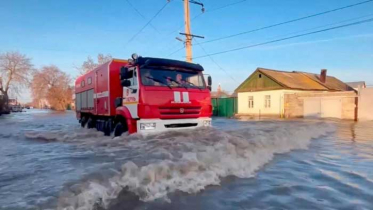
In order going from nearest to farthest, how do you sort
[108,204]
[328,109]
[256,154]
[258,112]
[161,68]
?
[108,204]
[256,154]
[161,68]
[328,109]
[258,112]

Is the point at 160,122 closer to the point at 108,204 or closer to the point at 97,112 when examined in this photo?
the point at 108,204

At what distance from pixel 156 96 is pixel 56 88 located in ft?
253

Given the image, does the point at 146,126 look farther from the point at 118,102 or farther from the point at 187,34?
the point at 187,34

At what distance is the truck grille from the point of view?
23.7 ft

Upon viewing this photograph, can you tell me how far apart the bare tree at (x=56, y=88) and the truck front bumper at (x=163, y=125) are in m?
74.2

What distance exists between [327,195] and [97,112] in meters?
9.15

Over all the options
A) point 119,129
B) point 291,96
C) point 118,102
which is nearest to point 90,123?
point 118,102

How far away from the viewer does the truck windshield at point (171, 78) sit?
7.37m

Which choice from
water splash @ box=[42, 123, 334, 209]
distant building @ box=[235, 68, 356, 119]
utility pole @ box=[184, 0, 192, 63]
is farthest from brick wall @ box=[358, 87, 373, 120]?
water splash @ box=[42, 123, 334, 209]

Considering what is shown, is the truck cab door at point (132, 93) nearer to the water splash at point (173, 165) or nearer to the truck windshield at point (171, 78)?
the truck windshield at point (171, 78)

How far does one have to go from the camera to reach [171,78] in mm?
7723

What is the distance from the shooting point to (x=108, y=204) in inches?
127

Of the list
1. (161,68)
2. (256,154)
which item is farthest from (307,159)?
(161,68)

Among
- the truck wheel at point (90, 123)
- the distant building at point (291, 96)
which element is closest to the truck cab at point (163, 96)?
the truck wheel at point (90, 123)
